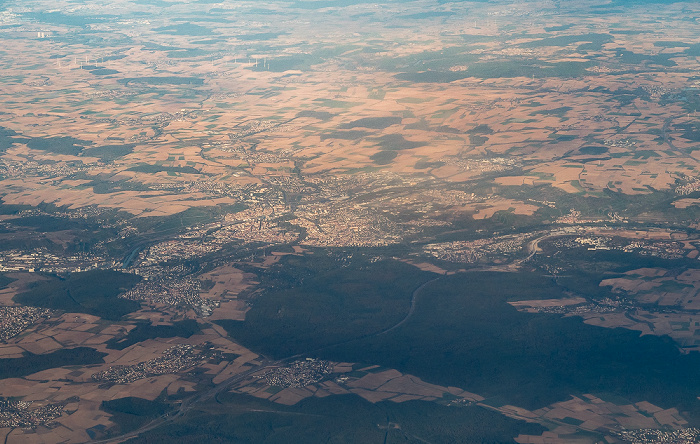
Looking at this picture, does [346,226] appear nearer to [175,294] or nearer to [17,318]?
[175,294]

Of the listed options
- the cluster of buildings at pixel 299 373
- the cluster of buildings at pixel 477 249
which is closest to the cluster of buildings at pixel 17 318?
the cluster of buildings at pixel 299 373

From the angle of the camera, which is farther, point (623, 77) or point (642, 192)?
point (623, 77)

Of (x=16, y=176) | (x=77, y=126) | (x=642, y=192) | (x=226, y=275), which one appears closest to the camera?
(x=226, y=275)

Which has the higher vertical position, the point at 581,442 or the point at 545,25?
the point at 545,25

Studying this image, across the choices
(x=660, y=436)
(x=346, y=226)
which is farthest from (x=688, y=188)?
(x=660, y=436)

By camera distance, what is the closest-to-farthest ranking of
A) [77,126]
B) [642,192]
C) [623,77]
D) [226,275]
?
[226,275] < [642,192] < [77,126] < [623,77]

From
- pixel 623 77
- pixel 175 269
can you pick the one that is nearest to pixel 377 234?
pixel 175 269

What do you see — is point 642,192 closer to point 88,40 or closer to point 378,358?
point 378,358
